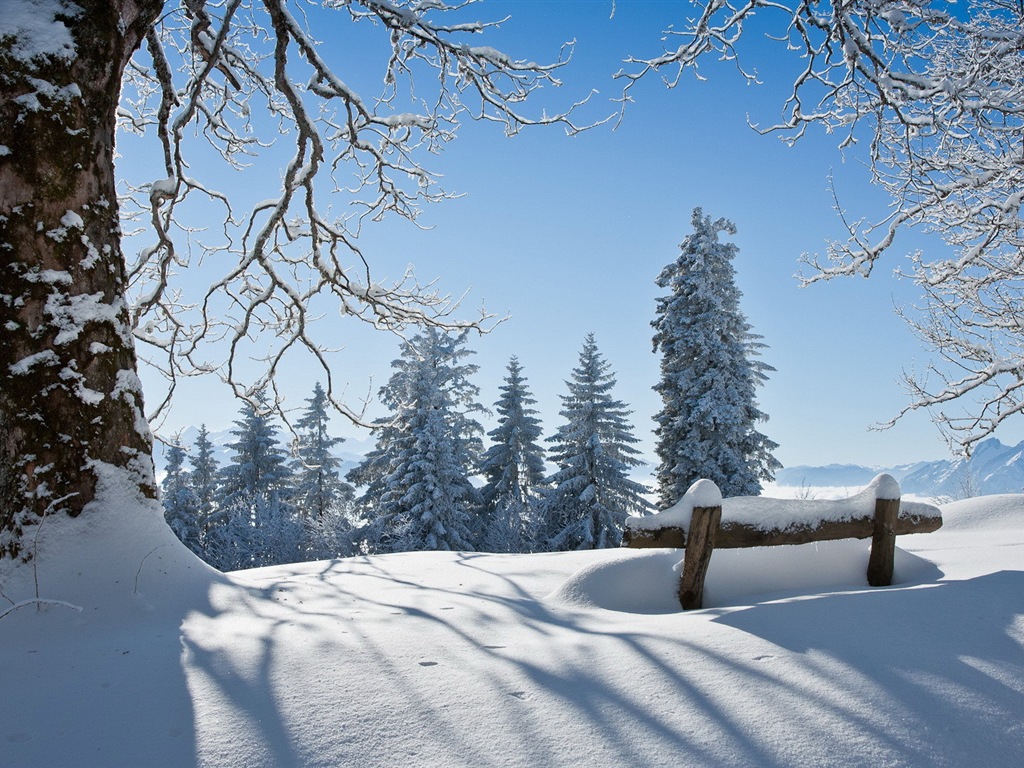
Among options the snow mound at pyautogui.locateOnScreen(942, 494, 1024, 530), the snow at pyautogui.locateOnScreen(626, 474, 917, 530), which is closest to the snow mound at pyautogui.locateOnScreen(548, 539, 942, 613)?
the snow at pyautogui.locateOnScreen(626, 474, 917, 530)

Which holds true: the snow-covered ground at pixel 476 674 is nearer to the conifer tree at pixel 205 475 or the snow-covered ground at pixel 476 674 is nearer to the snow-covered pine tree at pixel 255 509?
the snow-covered pine tree at pixel 255 509

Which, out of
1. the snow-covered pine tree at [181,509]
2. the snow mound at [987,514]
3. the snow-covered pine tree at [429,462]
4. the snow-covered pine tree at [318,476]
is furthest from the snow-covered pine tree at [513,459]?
the snow mound at [987,514]

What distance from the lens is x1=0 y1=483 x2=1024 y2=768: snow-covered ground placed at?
2.04 meters

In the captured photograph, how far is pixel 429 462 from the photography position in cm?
2423

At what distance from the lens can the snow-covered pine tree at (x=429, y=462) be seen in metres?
23.9

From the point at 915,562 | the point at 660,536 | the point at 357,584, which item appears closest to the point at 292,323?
the point at 357,584

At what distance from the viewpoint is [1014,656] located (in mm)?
2615

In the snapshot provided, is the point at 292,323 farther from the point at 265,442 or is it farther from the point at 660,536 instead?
the point at 265,442

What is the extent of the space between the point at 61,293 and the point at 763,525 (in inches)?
206

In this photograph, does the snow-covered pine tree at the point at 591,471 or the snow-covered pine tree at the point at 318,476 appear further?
the snow-covered pine tree at the point at 318,476

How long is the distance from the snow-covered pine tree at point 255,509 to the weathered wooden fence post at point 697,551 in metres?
22.1

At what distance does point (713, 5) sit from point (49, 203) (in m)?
6.50

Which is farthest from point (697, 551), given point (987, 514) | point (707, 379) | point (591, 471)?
point (591, 471)

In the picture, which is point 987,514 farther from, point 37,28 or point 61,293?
point 37,28
